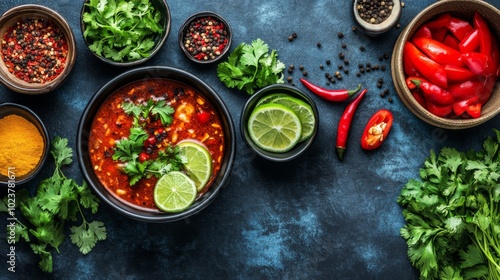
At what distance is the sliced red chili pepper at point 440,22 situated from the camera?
408cm

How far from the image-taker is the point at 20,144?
13.1 ft

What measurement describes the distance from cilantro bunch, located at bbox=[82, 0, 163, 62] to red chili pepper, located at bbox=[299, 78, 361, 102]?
1.07 m

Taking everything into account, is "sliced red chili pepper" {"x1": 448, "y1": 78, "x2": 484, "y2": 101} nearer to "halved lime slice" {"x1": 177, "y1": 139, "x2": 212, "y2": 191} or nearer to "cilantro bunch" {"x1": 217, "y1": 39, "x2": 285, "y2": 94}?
"cilantro bunch" {"x1": 217, "y1": 39, "x2": 285, "y2": 94}

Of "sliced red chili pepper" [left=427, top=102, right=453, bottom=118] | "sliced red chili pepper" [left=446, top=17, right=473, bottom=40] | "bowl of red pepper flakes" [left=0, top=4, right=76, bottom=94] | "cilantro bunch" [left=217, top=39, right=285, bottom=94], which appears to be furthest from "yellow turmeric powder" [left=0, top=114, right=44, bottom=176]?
"sliced red chili pepper" [left=446, top=17, right=473, bottom=40]

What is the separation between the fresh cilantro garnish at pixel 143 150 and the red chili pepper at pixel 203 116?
0.60ft

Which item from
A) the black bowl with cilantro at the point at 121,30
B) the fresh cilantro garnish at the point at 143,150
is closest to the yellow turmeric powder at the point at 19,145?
the fresh cilantro garnish at the point at 143,150

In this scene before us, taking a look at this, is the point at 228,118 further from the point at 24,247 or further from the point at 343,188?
the point at 24,247

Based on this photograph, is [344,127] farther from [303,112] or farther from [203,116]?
[203,116]

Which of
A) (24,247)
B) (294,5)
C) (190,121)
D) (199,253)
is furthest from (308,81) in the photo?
(24,247)

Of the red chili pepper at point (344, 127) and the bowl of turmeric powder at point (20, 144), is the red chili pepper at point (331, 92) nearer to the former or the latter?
the red chili pepper at point (344, 127)

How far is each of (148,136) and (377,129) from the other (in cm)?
149

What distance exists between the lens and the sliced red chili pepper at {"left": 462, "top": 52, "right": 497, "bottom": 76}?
391 cm

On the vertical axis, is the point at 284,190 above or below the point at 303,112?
below

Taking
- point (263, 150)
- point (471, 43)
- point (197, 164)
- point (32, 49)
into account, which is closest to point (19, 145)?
point (32, 49)
